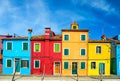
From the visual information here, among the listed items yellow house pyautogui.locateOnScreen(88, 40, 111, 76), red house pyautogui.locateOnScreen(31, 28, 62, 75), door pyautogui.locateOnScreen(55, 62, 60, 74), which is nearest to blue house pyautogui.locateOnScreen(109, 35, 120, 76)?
yellow house pyautogui.locateOnScreen(88, 40, 111, 76)

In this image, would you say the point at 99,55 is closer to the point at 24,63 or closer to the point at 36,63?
the point at 36,63

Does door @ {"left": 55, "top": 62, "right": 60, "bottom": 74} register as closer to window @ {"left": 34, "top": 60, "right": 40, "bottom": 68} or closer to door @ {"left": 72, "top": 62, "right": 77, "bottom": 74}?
door @ {"left": 72, "top": 62, "right": 77, "bottom": 74}

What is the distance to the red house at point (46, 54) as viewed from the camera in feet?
137

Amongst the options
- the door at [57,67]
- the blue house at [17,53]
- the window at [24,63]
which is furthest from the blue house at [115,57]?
the window at [24,63]

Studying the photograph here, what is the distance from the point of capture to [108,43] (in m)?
42.1

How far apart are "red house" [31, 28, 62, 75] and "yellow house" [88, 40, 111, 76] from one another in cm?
572

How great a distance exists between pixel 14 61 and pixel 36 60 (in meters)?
4.07

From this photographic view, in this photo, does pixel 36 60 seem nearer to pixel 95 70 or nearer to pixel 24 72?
pixel 24 72

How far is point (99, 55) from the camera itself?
42125 mm

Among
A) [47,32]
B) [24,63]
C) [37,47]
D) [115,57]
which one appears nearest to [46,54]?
[37,47]

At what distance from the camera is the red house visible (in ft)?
137

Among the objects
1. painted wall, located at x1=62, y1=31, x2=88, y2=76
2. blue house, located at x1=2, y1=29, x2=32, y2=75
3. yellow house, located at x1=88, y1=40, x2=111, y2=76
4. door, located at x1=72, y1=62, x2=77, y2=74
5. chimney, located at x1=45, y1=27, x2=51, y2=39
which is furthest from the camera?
chimney, located at x1=45, y1=27, x2=51, y2=39

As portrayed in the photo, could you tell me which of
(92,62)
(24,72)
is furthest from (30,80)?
(92,62)

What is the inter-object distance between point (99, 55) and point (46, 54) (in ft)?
32.1
